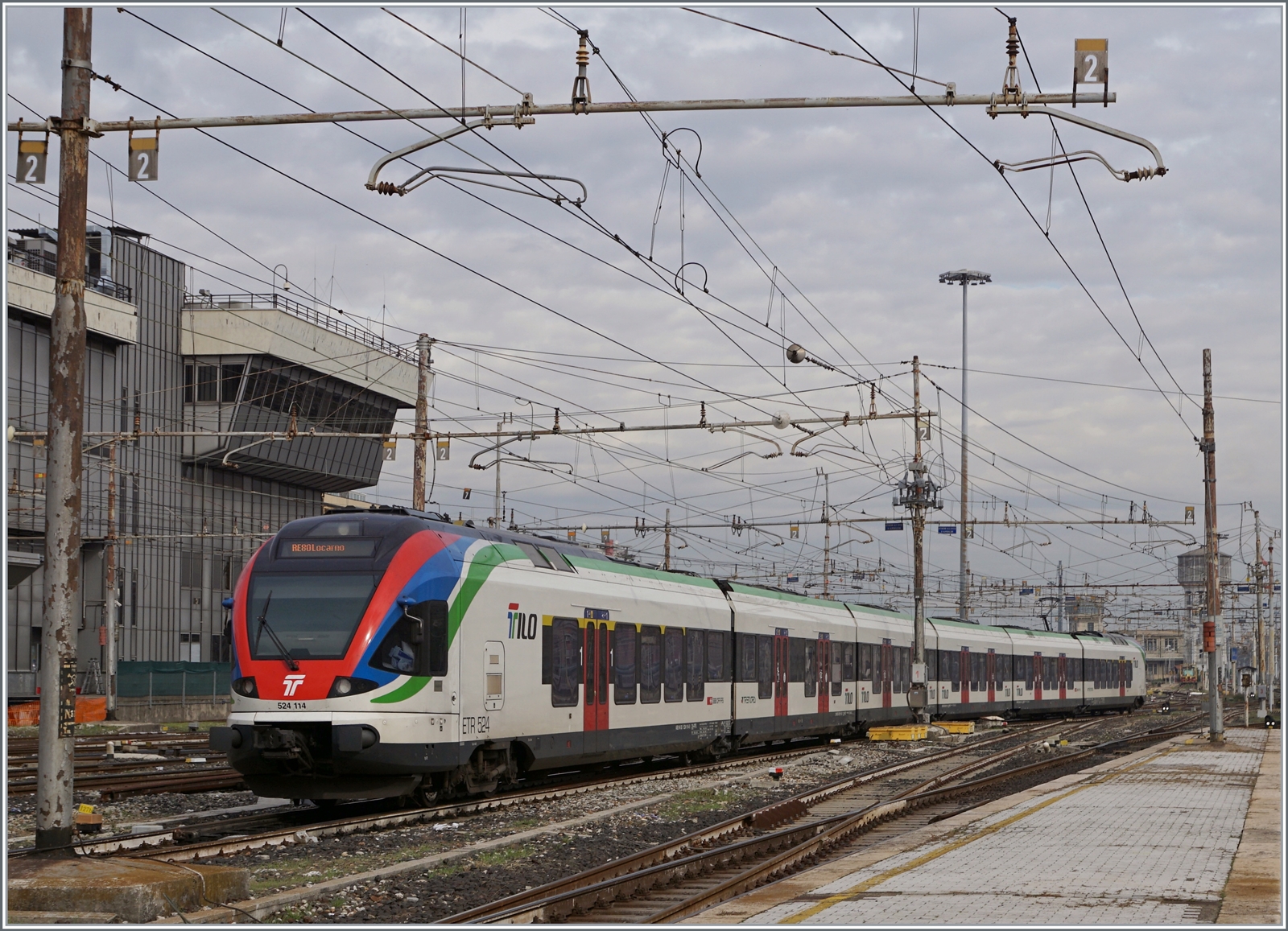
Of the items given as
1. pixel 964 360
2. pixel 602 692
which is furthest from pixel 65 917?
pixel 964 360

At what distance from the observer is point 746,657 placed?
28.3m

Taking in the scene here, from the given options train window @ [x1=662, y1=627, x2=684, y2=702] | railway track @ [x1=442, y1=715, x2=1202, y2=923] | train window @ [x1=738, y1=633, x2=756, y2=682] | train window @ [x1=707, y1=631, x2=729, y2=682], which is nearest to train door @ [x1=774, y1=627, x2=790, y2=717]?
train window @ [x1=738, y1=633, x2=756, y2=682]

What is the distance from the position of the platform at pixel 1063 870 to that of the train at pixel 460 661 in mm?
5467

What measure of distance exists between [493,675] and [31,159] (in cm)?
837

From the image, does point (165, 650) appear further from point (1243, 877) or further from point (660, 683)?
point (1243, 877)

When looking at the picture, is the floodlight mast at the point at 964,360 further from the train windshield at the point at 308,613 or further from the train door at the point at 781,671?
the train windshield at the point at 308,613

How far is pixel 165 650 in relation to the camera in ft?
188

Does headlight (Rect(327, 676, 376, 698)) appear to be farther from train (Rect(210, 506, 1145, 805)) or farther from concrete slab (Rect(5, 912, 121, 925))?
concrete slab (Rect(5, 912, 121, 925))

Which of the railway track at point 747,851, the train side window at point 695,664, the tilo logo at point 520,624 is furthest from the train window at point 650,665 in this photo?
the tilo logo at point 520,624

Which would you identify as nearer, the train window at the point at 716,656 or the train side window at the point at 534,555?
the train side window at the point at 534,555

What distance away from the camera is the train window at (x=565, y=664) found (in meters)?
20.1

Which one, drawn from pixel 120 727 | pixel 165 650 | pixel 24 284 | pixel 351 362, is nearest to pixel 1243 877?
pixel 120 727

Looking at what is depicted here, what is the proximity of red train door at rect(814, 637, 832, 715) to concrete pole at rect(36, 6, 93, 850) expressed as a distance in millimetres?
21989

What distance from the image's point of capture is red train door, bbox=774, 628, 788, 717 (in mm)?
29906
